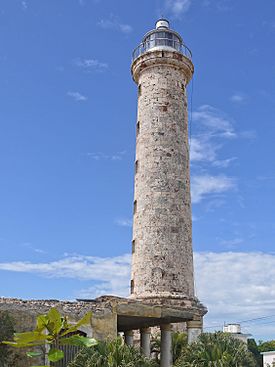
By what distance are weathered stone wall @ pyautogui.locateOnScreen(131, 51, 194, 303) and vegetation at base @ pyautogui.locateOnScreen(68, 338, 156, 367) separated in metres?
10.4

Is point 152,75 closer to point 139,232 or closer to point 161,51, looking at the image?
point 161,51

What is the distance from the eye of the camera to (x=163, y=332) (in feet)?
67.8

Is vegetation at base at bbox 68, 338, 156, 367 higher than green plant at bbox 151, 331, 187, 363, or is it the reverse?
green plant at bbox 151, 331, 187, 363

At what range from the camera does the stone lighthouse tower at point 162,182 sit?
2558 cm

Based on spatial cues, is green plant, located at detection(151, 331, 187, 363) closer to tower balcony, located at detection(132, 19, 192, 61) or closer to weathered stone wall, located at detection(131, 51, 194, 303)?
weathered stone wall, located at detection(131, 51, 194, 303)

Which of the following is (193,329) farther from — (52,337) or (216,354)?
(52,337)

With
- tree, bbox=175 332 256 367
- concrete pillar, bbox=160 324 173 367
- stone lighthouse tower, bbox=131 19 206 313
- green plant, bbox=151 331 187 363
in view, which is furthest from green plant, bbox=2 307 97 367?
stone lighthouse tower, bbox=131 19 206 313

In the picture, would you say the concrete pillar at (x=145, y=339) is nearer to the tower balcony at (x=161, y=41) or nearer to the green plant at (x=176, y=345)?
the green plant at (x=176, y=345)

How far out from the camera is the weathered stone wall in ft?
84.1

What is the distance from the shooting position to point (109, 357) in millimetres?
14000

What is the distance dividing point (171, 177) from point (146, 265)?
179 inches

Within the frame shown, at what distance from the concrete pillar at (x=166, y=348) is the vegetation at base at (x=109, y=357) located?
5368 mm

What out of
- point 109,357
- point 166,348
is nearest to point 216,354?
point 109,357

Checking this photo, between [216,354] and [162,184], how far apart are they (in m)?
12.2
